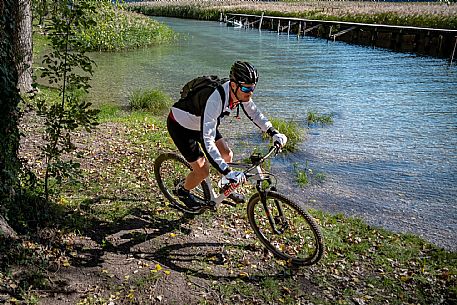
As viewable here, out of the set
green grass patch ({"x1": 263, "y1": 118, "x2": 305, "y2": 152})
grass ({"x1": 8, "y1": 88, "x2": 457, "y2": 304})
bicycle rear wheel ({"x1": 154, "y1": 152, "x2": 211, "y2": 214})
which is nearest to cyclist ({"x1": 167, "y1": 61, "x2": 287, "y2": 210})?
bicycle rear wheel ({"x1": 154, "y1": 152, "x2": 211, "y2": 214})

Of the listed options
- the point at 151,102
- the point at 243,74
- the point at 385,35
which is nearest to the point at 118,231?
the point at 243,74

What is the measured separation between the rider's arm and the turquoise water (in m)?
3.68

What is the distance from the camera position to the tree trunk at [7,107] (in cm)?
439

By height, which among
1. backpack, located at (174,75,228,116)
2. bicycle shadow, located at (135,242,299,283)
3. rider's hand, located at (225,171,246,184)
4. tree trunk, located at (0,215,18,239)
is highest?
backpack, located at (174,75,228,116)

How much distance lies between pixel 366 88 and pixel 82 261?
1742 cm

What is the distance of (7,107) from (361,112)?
13.3m

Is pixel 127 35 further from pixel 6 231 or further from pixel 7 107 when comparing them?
pixel 6 231

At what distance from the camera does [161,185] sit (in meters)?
7.03

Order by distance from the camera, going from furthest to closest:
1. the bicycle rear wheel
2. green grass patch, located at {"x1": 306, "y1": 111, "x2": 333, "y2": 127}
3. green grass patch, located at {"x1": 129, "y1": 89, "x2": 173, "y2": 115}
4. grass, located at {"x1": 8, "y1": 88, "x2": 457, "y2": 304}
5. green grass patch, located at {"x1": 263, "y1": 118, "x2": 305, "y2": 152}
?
1. green grass patch, located at {"x1": 129, "y1": 89, "x2": 173, "y2": 115}
2. green grass patch, located at {"x1": 306, "y1": 111, "x2": 333, "y2": 127}
3. green grass patch, located at {"x1": 263, "y1": 118, "x2": 305, "y2": 152}
4. the bicycle rear wheel
5. grass, located at {"x1": 8, "y1": 88, "x2": 457, "y2": 304}

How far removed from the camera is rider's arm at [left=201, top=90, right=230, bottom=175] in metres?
4.97

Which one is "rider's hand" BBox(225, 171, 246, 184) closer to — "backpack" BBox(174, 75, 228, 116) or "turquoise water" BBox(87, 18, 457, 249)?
"backpack" BBox(174, 75, 228, 116)

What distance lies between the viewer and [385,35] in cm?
3662

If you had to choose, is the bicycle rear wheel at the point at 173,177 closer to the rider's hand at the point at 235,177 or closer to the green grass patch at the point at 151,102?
the rider's hand at the point at 235,177

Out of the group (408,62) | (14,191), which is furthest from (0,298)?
(408,62)
